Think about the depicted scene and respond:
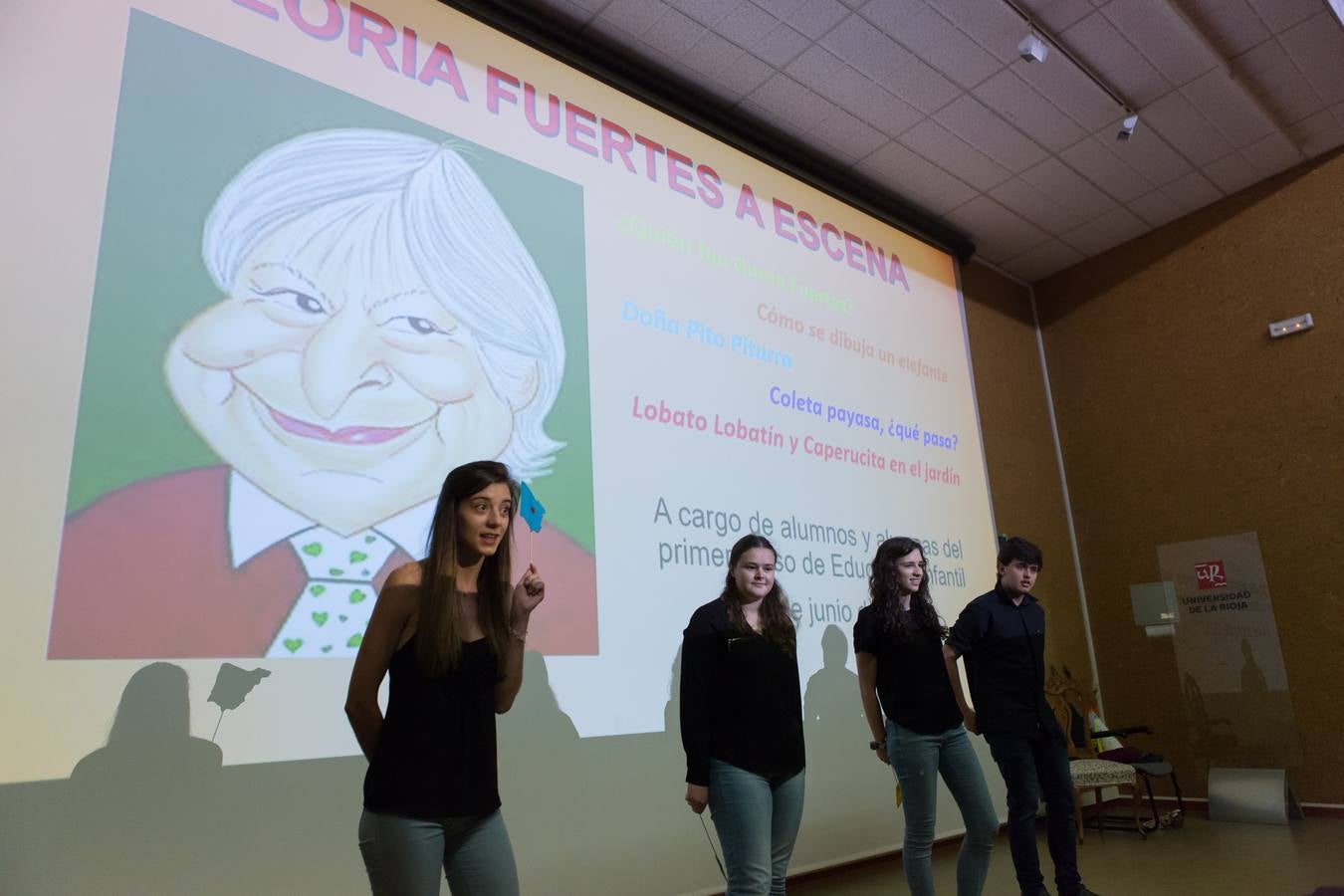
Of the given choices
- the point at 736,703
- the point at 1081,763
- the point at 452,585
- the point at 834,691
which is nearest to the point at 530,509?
the point at 452,585

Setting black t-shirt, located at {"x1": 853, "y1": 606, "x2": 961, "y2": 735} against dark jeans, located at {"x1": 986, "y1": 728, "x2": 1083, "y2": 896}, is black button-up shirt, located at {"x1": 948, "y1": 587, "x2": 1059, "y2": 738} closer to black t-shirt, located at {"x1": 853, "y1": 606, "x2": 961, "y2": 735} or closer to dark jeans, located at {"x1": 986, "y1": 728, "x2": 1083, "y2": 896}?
dark jeans, located at {"x1": 986, "y1": 728, "x2": 1083, "y2": 896}

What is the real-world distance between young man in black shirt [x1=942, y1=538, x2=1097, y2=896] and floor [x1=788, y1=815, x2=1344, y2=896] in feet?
2.05

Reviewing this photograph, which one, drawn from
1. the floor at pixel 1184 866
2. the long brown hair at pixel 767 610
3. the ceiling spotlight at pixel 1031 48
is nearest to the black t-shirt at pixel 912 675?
the long brown hair at pixel 767 610

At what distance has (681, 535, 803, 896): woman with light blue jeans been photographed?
6.92 feet

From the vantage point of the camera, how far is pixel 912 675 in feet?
8.98

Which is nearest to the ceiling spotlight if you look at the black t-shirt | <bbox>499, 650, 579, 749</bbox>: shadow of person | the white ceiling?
the white ceiling

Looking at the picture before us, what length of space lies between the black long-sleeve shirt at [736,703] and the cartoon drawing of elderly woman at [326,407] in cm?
106

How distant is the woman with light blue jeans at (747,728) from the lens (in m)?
2.11

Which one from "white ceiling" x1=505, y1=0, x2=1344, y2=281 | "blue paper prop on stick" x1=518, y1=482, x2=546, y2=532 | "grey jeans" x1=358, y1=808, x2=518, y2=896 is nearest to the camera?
"grey jeans" x1=358, y1=808, x2=518, y2=896

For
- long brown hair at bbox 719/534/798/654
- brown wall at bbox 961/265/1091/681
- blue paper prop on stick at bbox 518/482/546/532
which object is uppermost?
brown wall at bbox 961/265/1091/681

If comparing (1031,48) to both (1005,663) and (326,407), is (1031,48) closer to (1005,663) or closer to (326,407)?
(1005,663)

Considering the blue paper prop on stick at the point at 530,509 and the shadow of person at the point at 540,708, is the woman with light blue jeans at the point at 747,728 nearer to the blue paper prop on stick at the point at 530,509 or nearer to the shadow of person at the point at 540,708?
the blue paper prop on stick at the point at 530,509

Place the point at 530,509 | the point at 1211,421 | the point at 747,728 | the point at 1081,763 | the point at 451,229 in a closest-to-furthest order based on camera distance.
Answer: the point at 530,509 < the point at 747,728 < the point at 451,229 < the point at 1081,763 < the point at 1211,421

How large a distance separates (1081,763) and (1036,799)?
7.79ft
